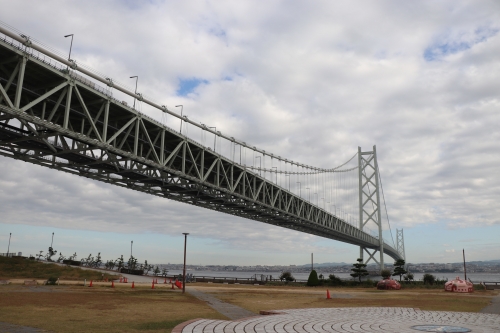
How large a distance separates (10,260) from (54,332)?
198 feet

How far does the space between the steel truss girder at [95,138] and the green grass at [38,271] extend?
20849 millimetres

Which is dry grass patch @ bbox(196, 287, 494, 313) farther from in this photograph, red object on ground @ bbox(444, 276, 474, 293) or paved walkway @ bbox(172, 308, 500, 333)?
red object on ground @ bbox(444, 276, 474, 293)

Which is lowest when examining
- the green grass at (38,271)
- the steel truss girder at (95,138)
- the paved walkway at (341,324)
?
the green grass at (38,271)

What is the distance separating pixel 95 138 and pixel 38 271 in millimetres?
35816

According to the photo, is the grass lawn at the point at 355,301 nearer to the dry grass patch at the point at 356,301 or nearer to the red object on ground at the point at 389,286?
the dry grass patch at the point at 356,301

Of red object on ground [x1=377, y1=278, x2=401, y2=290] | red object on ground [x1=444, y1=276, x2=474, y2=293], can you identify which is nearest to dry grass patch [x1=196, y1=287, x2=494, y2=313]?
red object on ground [x1=444, y1=276, x2=474, y2=293]

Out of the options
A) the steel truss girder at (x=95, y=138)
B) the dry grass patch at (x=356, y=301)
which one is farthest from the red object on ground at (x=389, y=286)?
the steel truss girder at (x=95, y=138)

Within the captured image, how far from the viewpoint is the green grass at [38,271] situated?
2185 inches

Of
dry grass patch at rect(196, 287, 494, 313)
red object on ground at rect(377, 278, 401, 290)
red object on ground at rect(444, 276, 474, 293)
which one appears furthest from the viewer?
red object on ground at rect(377, 278, 401, 290)

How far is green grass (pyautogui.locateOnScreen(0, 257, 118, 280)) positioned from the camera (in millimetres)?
55500

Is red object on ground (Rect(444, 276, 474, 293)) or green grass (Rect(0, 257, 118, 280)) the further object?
green grass (Rect(0, 257, 118, 280))

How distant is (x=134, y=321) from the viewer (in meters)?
16.0

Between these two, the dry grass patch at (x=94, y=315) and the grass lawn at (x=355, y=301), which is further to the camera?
the grass lawn at (x=355, y=301)

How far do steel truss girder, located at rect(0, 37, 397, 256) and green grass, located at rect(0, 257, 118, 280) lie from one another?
20849mm
